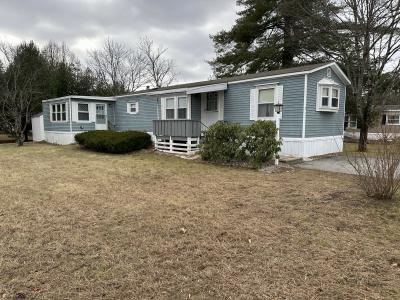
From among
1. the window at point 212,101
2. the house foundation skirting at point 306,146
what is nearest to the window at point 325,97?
the house foundation skirting at point 306,146

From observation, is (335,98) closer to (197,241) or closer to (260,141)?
(260,141)

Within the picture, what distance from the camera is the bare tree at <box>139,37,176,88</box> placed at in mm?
33438

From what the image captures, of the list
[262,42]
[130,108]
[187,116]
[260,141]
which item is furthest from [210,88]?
[262,42]

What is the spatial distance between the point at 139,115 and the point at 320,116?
972 cm

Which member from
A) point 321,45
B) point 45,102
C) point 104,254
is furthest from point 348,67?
point 45,102

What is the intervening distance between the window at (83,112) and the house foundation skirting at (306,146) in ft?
39.0

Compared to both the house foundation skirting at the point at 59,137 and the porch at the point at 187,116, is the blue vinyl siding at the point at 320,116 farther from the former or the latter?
the house foundation skirting at the point at 59,137

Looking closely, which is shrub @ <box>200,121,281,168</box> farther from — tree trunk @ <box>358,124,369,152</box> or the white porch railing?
tree trunk @ <box>358,124,369,152</box>

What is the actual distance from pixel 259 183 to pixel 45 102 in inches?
675

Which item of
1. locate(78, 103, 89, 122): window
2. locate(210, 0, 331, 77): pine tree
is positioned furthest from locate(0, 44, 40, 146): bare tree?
locate(210, 0, 331, 77): pine tree

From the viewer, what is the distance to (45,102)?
1930 centimetres

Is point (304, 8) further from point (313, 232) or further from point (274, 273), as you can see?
point (274, 273)

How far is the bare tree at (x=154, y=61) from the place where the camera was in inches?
1316

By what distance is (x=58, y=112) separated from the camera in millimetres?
18172
